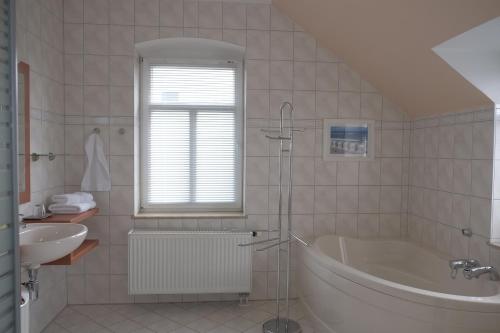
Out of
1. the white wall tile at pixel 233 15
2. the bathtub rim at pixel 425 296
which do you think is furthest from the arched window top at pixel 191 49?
the bathtub rim at pixel 425 296

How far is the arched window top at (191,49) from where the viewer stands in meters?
3.21

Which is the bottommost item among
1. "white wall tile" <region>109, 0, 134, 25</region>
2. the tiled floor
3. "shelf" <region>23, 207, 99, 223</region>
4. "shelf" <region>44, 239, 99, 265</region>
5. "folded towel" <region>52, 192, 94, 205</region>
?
the tiled floor

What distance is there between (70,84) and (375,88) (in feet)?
9.08

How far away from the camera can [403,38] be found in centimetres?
245

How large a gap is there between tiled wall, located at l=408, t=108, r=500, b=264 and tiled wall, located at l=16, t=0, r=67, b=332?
126 inches

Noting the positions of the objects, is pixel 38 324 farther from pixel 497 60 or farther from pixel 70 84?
pixel 497 60

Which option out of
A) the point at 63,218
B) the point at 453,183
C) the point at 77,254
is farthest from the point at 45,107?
the point at 453,183

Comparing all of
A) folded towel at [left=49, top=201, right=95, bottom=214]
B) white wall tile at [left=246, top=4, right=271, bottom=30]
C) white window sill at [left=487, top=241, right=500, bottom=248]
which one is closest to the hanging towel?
folded towel at [left=49, top=201, right=95, bottom=214]

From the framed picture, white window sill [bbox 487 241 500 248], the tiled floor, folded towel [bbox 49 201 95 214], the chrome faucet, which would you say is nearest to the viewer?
the chrome faucet

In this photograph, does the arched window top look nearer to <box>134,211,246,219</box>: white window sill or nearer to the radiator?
<box>134,211,246,219</box>: white window sill

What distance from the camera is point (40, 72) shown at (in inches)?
107

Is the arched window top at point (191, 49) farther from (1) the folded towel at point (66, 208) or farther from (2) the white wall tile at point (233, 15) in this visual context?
(1) the folded towel at point (66, 208)

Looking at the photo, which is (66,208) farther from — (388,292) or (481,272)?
(481,272)

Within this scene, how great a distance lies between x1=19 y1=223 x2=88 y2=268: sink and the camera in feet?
6.31
